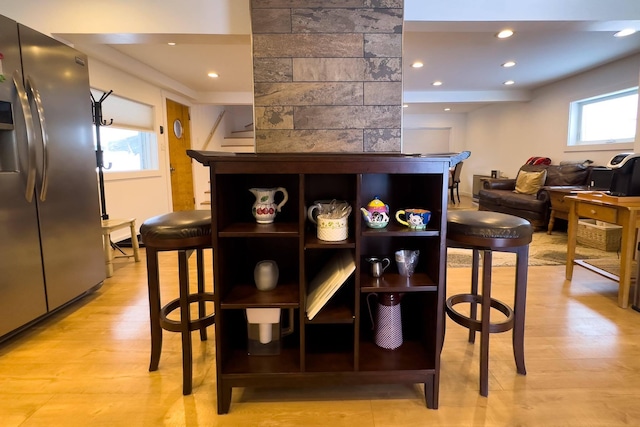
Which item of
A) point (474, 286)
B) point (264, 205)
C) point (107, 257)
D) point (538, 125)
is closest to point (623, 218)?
point (474, 286)

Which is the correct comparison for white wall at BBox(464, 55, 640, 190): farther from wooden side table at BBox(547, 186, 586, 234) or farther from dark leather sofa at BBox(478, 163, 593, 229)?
wooden side table at BBox(547, 186, 586, 234)

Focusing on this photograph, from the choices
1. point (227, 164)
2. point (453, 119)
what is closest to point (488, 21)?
point (227, 164)

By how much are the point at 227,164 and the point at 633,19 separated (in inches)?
122

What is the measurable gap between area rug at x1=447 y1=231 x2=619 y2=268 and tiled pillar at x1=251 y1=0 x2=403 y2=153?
200cm

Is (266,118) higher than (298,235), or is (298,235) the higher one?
(266,118)

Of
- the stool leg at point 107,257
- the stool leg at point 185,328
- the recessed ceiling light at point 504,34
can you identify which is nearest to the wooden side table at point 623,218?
the recessed ceiling light at point 504,34

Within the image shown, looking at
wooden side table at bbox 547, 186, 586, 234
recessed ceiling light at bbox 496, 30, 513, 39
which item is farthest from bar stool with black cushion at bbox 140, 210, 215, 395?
wooden side table at bbox 547, 186, 586, 234

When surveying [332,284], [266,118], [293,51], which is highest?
[293,51]

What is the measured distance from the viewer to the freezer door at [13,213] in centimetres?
181

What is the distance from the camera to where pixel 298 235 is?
1290 millimetres

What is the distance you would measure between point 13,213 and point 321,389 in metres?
1.81

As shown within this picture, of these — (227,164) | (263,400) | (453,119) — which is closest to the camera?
(227,164)

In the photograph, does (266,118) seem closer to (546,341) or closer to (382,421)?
(382,421)

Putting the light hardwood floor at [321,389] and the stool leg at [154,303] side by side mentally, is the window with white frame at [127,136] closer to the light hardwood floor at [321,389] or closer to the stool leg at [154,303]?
the light hardwood floor at [321,389]
